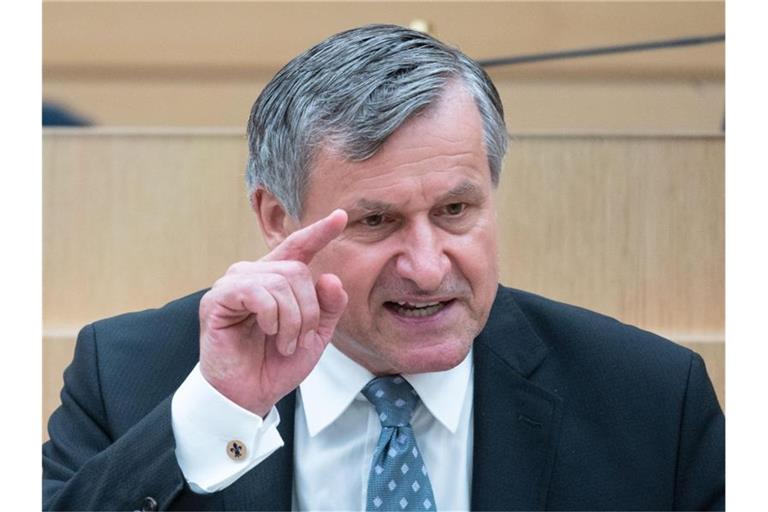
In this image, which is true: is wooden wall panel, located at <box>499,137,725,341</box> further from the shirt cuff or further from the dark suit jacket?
the shirt cuff

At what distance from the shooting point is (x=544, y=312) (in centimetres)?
173

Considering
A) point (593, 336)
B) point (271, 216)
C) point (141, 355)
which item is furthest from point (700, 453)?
point (141, 355)

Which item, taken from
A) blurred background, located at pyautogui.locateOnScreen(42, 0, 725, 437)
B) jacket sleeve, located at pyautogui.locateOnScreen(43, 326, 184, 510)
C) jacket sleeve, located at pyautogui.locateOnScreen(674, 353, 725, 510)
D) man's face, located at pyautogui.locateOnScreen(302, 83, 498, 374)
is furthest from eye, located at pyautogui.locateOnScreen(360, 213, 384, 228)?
blurred background, located at pyautogui.locateOnScreen(42, 0, 725, 437)

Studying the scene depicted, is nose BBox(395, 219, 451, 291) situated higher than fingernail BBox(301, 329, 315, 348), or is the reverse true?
nose BBox(395, 219, 451, 291)

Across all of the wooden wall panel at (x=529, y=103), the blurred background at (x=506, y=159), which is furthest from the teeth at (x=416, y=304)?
the wooden wall panel at (x=529, y=103)

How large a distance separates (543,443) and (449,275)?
0.31m

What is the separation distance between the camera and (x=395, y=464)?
4.95 ft

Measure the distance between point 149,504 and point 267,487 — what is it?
192mm

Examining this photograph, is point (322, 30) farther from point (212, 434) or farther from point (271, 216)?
point (212, 434)

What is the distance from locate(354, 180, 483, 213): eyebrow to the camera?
144cm

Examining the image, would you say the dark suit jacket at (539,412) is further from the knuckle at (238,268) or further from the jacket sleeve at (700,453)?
the knuckle at (238,268)

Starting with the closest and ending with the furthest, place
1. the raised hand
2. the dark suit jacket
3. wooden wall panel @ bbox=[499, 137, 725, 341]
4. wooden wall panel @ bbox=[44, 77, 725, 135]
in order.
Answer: the raised hand, the dark suit jacket, wooden wall panel @ bbox=[499, 137, 725, 341], wooden wall panel @ bbox=[44, 77, 725, 135]

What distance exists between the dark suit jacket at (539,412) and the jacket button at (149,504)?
0.31 ft
